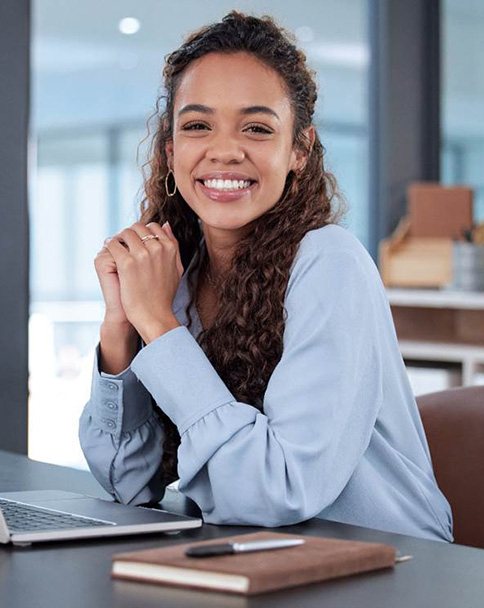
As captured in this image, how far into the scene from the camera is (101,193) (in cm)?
343

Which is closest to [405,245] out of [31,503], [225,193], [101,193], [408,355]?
[408,355]

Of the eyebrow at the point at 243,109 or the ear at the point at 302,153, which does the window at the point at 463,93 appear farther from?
the eyebrow at the point at 243,109

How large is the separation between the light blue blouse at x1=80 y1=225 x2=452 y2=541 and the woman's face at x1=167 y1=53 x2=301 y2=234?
0.13 metres

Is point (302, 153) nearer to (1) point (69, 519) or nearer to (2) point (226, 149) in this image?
(2) point (226, 149)

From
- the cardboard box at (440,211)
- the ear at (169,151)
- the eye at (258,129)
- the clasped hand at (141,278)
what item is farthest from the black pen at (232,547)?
the cardboard box at (440,211)

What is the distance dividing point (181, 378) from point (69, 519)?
23 cm

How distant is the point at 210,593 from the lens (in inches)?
40.7

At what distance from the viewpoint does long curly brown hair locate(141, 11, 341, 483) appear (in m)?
1.63

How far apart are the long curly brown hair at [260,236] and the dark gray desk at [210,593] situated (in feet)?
1.11

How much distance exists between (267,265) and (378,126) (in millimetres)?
2926

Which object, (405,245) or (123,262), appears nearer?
(123,262)

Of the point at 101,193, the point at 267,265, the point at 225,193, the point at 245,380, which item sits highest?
the point at 101,193

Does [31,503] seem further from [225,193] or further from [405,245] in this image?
[405,245]

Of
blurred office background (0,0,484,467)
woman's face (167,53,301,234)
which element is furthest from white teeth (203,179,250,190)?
blurred office background (0,0,484,467)
